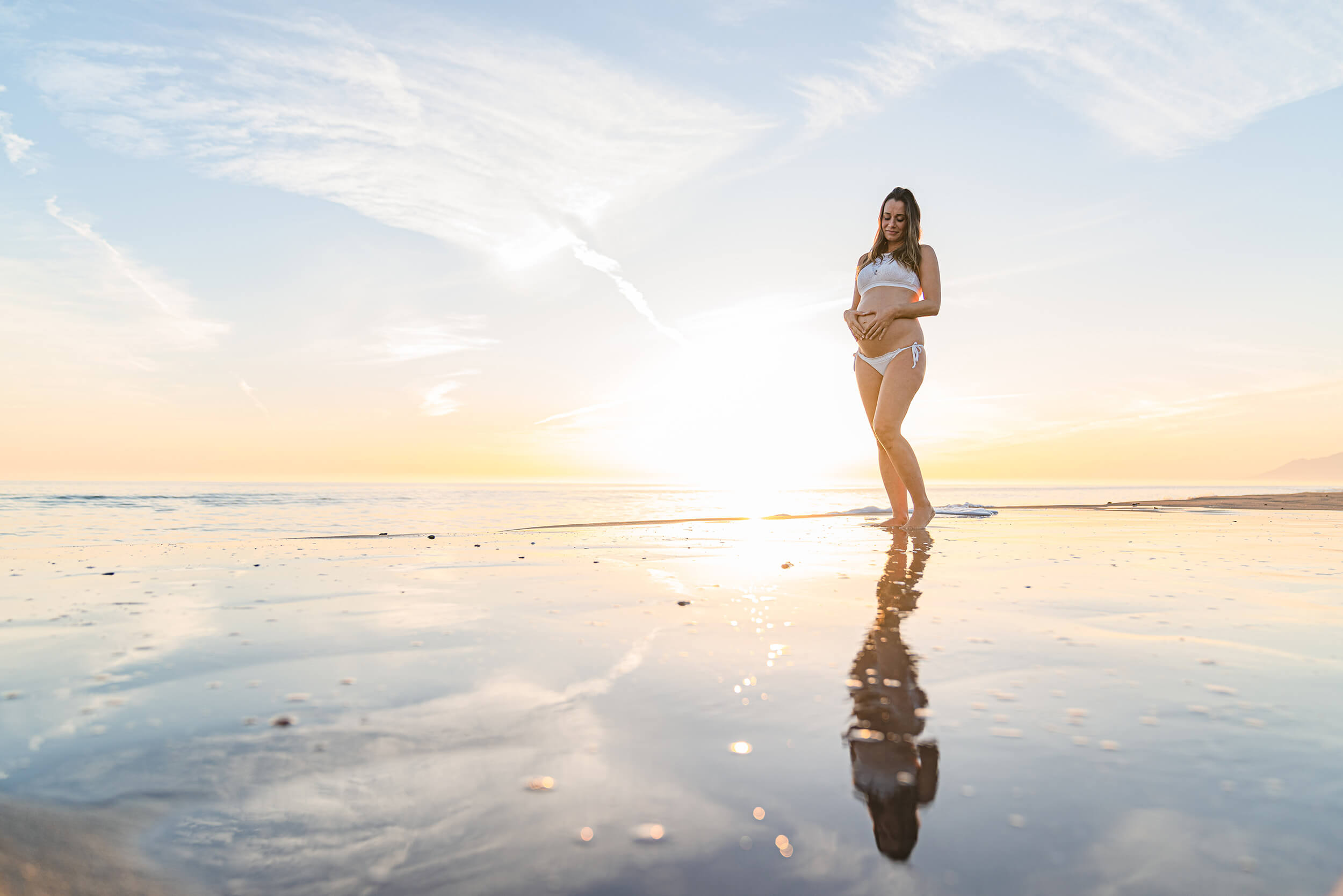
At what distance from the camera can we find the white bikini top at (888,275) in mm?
6789

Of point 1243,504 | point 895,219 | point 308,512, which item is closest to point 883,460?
point 895,219

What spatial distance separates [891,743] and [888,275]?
6.10 meters

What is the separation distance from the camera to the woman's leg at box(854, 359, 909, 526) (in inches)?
279

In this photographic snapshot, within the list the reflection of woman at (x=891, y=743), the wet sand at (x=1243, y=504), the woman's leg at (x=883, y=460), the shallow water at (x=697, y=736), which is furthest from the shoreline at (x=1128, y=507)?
the reflection of woman at (x=891, y=743)

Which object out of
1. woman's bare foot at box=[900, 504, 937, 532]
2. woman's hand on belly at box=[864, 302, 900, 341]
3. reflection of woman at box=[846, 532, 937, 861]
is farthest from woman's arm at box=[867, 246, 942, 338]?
reflection of woman at box=[846, 532, 937, 861]

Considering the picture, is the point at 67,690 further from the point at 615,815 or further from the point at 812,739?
the point at 812,739

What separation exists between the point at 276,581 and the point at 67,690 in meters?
2.11

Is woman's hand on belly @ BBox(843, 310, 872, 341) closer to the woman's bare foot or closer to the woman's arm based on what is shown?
the woman's arm

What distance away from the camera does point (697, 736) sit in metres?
1.58

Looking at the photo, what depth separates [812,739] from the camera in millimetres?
1548

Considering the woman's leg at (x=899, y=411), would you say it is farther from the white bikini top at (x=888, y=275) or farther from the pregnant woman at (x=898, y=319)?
the white bikini top at (x=888, y=275)

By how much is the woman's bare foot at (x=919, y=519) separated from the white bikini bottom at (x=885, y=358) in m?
1.46

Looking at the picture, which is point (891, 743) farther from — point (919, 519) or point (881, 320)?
point (919, 519)

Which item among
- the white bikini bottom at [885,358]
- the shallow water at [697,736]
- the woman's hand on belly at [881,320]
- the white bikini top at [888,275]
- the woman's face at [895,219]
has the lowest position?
the shallow water at [697,736]
